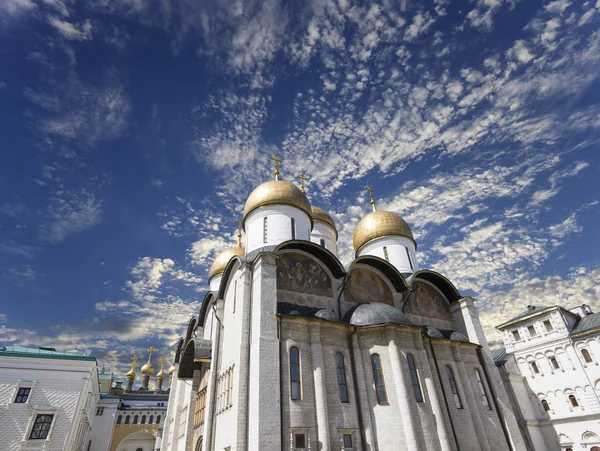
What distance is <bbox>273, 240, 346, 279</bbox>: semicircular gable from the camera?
13953 mm

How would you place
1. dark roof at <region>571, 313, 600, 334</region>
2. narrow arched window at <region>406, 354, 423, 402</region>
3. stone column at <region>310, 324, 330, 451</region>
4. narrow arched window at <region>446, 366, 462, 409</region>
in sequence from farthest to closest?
1. dark roof at <region>571, 313, 600, 334</region>
2. narrow arched window at <region>446, 366, 462, 409</region>
3. narrow arched window at <region>406, 354, 423, 402</region>
4. stone column at <region>310, 324, 330, 451</region>

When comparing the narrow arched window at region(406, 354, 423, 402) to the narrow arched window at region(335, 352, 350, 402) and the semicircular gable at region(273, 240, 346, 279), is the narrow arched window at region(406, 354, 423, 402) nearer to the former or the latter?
the narrow arched window at region(335, 352, 350, 402)

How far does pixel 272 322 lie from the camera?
11.3 meters

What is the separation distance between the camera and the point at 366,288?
15156 mm

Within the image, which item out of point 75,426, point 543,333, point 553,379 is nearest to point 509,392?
point 553,379

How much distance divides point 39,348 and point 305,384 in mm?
18229

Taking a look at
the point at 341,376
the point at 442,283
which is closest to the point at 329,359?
the point at 341,376

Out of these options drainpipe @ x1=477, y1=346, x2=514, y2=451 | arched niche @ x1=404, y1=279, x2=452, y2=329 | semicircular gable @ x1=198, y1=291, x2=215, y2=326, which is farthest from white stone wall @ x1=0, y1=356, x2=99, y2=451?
drainpipe @ x1=477, y1=346, x2=514, y2=451

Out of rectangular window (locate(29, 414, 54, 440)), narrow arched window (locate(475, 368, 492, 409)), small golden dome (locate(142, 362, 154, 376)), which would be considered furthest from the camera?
small golden dome (locate(142, 362, 154, 376))

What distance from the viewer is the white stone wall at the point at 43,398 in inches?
642

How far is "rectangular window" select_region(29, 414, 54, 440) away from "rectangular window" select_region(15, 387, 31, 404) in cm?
104

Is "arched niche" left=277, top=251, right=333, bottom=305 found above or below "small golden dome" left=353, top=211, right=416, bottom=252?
below

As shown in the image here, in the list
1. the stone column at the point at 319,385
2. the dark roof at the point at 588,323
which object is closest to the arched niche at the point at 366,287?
the stone column at the point at 319,385

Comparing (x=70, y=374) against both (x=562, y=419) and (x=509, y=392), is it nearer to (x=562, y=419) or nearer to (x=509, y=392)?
(x=509, y=392)
